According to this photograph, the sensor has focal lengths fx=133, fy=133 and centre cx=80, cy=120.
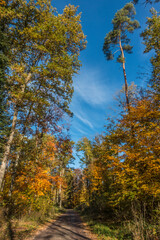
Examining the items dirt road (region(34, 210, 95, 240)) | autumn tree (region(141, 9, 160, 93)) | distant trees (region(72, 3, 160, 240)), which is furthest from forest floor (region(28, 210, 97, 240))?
autumn tree (region(141, 9, 160, 93))

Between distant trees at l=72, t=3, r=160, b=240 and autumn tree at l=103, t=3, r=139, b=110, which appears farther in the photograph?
autumn tree at l=103, t=3, r=139, b=110

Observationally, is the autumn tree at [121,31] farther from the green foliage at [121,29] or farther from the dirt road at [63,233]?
the dirt road at [63,233]

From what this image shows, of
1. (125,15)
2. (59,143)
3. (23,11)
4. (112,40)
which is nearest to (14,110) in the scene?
(59,143)

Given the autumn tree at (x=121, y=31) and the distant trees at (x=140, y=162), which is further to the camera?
the autumn tree at (x=121, y=31)

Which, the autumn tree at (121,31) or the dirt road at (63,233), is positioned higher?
the autumn tree at (121,31)

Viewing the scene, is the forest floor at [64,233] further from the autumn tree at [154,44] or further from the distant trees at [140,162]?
the autumn tree at [154,44]

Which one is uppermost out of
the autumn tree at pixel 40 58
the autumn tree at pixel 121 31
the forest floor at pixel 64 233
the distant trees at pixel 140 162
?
the autumn tree at pixel 121 31

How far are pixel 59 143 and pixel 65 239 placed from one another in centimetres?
466

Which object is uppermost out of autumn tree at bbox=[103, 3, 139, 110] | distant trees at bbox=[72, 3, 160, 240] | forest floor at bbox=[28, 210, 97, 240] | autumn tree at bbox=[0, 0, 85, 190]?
autumn tree at bbox=[103, 3, 139, 110]

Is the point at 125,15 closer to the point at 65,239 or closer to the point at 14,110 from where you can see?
the point at 14,110

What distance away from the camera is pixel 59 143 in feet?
27.1

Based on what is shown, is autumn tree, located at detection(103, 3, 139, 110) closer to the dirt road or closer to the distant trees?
the distant trees

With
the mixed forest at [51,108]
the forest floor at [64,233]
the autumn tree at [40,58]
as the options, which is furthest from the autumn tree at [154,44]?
the forest floor at [64,233]

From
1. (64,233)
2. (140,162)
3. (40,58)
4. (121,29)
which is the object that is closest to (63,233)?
(64,233)
